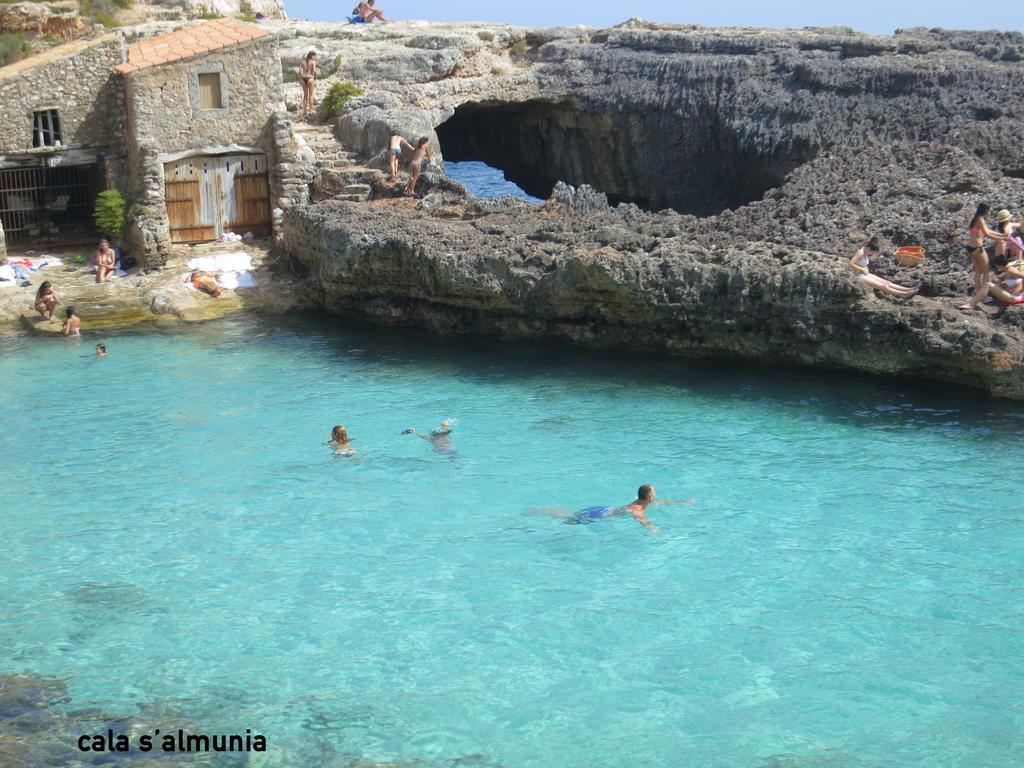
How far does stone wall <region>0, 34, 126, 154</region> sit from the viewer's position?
27422 mm

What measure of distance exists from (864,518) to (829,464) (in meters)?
1.75

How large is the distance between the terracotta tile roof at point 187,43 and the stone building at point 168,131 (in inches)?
1.8

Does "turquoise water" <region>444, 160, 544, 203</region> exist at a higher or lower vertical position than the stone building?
lower

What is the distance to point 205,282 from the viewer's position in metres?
26.7

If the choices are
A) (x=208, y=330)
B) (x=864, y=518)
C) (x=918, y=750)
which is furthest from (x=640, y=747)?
(x=208, y=330)

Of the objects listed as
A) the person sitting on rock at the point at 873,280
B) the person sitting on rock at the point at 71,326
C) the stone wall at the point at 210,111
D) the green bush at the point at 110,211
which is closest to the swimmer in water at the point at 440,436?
the person sitting on rock at the point at 873,280

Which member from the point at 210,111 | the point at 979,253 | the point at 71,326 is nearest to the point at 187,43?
the point at 210,111

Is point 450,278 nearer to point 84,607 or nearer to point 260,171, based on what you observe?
point 260,171

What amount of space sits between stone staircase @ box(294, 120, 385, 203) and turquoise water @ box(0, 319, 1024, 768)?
6.73 meters

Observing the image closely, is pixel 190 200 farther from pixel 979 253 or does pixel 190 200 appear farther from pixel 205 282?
pixel 979 253

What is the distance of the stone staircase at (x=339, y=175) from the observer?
28.2 meters

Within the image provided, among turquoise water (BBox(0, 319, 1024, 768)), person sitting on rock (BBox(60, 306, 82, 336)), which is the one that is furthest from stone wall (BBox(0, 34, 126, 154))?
turquoise water (BBox(0, 319, 1024, 768))

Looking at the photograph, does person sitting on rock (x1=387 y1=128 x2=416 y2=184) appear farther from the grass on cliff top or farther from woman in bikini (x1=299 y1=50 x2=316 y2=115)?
the grass on cliff top

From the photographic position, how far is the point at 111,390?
21.9 metres
